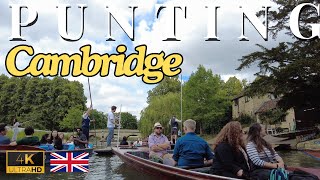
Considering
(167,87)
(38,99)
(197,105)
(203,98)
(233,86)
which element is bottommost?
(197,105)

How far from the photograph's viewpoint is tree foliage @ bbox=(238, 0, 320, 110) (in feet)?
64.4

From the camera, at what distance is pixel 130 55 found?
11109 millimetres

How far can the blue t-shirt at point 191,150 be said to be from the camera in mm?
5920

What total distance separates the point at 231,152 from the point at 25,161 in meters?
5.61

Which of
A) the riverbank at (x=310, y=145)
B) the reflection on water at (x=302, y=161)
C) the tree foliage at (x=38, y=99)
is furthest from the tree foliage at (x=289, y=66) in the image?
the tree foliage at (x=38, y=99)

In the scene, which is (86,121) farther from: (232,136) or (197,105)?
(197,105)

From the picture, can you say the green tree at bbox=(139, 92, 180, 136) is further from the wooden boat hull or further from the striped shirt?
the striped shirt

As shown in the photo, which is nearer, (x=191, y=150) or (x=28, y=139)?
(x=191, y=150)

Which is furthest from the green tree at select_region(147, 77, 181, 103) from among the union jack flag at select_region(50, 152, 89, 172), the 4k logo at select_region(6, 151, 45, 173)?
the union jack flag at select_region(50, 152, 89, 172)

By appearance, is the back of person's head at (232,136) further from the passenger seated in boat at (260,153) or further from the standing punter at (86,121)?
the standing punter at (86,121)

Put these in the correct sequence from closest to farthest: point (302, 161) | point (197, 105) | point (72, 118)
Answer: point (302, 161) < point (197, 105) < point (72, 118)

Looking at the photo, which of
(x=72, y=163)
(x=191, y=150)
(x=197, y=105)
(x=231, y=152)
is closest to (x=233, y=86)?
(x=197, y=105)

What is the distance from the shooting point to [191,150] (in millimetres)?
6012

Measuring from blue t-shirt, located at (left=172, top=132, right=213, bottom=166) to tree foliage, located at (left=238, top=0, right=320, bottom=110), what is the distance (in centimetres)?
1459
